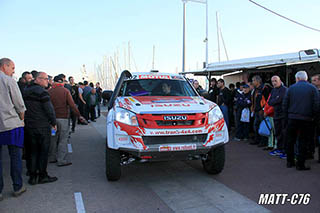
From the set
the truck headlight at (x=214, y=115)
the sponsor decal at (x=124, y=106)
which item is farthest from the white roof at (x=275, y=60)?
the sponsor decal at (x=124, y=106)

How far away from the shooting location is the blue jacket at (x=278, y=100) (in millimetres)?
6289

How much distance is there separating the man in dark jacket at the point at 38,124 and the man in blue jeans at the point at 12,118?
479 millimetres

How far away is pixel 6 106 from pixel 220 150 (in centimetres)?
348

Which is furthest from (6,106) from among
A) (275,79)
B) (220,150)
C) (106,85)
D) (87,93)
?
(106,85)

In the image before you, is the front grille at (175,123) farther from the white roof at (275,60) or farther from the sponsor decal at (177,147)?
the white roof at (275,60)

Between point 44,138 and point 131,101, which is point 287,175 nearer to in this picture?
point 131,101

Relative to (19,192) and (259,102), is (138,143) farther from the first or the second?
(259,102)

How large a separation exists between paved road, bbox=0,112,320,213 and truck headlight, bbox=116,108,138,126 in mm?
1112

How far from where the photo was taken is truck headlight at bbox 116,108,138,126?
13.7 feet

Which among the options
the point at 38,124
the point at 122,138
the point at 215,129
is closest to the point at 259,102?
the point at 215,129

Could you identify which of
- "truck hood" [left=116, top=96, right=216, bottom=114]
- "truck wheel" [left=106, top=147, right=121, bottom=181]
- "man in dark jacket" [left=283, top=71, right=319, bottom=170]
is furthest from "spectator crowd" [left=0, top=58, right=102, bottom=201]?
"man in dark jacket" [left=283, top=71, right=319, bottom=170]

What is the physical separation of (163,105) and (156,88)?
4.13 ft

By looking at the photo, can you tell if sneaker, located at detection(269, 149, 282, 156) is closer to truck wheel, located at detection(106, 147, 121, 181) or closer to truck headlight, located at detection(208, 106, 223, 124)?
truck headlight, located at detection(208, 106, 223, 124)

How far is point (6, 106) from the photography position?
3904mm
